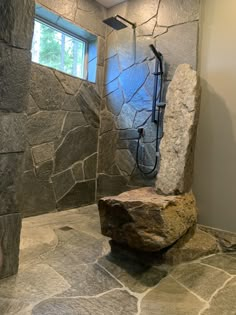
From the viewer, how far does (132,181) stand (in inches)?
120

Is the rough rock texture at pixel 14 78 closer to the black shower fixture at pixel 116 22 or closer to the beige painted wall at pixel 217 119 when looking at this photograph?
the black shower fixture at pixel 116 22

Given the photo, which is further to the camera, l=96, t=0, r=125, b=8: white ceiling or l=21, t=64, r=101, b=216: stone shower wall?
l=96, t=0, r=125, b=8: white ceiling

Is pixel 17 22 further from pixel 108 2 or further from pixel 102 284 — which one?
pixel 108 2

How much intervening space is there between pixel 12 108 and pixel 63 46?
1.85 meters

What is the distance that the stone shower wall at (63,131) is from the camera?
2.68 meters

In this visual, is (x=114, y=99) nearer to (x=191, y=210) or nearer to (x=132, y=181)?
(x=132, y=181)

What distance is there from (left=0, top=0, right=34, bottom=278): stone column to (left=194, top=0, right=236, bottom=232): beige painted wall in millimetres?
1584

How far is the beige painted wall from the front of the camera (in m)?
2.28

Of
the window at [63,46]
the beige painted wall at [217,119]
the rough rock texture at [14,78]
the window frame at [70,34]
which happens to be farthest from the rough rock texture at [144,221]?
the window frame at [70,34]

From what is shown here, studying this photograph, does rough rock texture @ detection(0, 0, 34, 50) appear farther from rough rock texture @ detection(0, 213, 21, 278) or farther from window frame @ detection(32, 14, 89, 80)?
window frame @ detection(32, 14, 89, 80)

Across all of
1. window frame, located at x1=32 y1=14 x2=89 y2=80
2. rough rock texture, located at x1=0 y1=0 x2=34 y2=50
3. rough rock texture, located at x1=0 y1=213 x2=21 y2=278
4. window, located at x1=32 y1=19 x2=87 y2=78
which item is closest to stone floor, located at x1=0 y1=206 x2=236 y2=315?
rough rock texture, located at x1=0 y1=213 x2=21 y2=278

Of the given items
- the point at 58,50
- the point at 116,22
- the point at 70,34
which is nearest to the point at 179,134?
the point at 116,22

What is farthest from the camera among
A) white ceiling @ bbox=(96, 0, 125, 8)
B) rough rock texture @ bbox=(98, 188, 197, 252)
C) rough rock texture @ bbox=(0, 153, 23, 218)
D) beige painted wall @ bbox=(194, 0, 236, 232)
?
white ceiling @ bbox=(96, 0, 125, 8)

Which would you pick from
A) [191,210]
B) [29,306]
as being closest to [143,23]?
[191,210]
